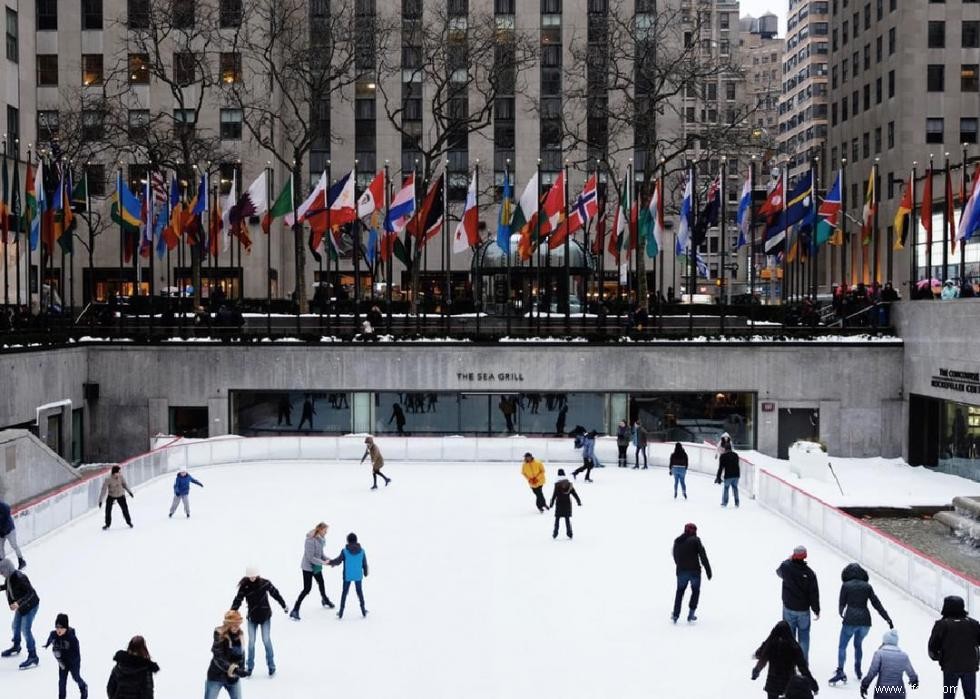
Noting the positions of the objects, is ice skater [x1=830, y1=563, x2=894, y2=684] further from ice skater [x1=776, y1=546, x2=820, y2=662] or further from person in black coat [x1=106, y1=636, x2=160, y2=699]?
person in black coat [x1=106, y1=636, x2=160, y2=699]

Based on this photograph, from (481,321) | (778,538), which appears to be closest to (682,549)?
(778,538)

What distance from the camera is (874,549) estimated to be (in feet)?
51.9

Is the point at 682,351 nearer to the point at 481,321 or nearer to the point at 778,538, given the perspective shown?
the point at 481,321

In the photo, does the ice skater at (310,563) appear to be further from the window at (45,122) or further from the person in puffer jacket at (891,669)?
the window at (45,122)

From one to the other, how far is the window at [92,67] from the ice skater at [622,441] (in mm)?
44493

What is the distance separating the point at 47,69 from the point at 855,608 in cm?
5988

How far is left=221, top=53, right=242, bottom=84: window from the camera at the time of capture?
57.2 meters

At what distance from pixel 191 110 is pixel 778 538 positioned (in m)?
48.8

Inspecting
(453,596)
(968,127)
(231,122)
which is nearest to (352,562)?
(453,596)

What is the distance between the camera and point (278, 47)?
2404 inches

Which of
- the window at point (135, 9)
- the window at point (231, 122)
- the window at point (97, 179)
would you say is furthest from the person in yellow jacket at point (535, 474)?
the window at point (135, 9)

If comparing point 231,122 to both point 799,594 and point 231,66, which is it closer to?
point 231,66

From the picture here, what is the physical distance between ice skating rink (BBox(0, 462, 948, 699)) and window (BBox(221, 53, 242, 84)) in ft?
130

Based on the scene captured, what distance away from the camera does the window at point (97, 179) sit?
182 ft
